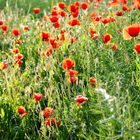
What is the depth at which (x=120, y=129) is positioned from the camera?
263 cm

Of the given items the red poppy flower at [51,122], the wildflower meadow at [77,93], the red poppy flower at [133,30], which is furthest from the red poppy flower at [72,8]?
the red poppy flower at [51,122]

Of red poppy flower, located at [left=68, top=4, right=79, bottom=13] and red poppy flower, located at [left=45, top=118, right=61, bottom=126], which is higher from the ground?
red poppy flower, located at [left=68, top=4, right=79, bottom=13]

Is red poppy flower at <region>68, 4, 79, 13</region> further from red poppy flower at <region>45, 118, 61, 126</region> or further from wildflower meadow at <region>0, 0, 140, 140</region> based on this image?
red poppy flower at <region>45, 118, 61, 126</region>

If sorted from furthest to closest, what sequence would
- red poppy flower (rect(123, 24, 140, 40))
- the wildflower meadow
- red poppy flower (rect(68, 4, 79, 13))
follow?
red poppy flower (rect(68, 4, 79, 13))
red poppy flower (rect(123, 24, 140, 40))
the wildflower meadow

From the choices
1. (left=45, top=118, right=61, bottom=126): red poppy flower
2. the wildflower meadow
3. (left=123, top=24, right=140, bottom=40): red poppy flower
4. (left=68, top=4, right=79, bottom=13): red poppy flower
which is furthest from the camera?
(left=68, top=4, right=79, bottom=13): red poppy flower

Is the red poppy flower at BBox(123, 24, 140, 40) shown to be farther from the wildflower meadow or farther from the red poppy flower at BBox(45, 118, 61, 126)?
the red poppy flower at BBox(45, 118, 61, 126)

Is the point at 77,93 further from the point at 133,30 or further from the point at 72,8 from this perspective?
the point at 72,8

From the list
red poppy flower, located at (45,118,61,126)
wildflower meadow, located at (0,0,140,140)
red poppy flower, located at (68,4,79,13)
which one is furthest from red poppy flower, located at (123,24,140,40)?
red poppy flower, located at (68,4,79,13)

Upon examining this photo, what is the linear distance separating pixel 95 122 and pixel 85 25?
208cm

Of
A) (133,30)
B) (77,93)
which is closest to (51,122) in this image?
(77,93)

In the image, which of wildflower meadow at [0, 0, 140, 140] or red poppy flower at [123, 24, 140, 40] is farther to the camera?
red poppy flower at [123, 24, 140, 40]

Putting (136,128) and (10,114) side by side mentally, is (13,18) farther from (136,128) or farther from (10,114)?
(136,128)

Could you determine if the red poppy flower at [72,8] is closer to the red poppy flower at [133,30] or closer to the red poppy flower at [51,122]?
the red poppy flower at [133,30]

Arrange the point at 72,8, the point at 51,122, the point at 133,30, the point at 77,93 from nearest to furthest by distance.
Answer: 1. the point at 51,122
2. the point at 133,30
3. the point at 77,93
4. the point at 72,8
